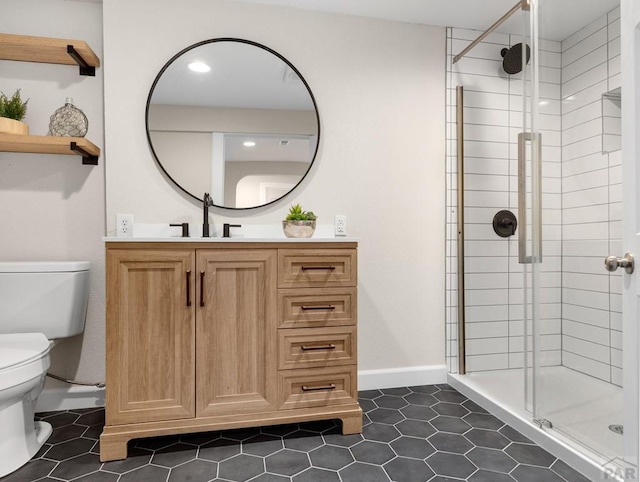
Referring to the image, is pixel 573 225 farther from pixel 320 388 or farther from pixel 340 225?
pixel 320 388

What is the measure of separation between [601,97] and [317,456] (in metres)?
1.82

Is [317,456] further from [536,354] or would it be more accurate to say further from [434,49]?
[434,49]

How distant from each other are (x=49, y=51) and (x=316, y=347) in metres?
1.98

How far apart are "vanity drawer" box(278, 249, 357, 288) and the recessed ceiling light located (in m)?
1.15

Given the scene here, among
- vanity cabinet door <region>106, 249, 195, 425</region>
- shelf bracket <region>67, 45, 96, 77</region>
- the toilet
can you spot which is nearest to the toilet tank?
the toilet

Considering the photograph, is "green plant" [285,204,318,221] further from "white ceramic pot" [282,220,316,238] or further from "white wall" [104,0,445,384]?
"white wall" [104,0,445,384]

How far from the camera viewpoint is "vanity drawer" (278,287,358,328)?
183 centimetres

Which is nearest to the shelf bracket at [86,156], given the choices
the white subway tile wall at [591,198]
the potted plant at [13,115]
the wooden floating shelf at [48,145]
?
the wooden floating shelf at [48,145]

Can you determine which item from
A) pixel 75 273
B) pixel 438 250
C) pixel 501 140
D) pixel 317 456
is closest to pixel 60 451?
pixel 75 273

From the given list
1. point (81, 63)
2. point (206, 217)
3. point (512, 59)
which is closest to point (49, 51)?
point (81, 63)

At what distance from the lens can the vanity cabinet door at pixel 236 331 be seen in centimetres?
174

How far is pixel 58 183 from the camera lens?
7.13ft

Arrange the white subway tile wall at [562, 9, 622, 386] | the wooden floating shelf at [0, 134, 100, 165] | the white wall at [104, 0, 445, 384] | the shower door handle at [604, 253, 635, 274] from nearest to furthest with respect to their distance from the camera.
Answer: the shower door handle at [604, 253, 635, 274] < the white subway tile wall at [562, 9, 622, 386] < the wooden floating shelf at [0, 134, 100, 165] < the white wall at [104, 0, 445, 384]

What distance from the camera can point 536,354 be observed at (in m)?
1.85
